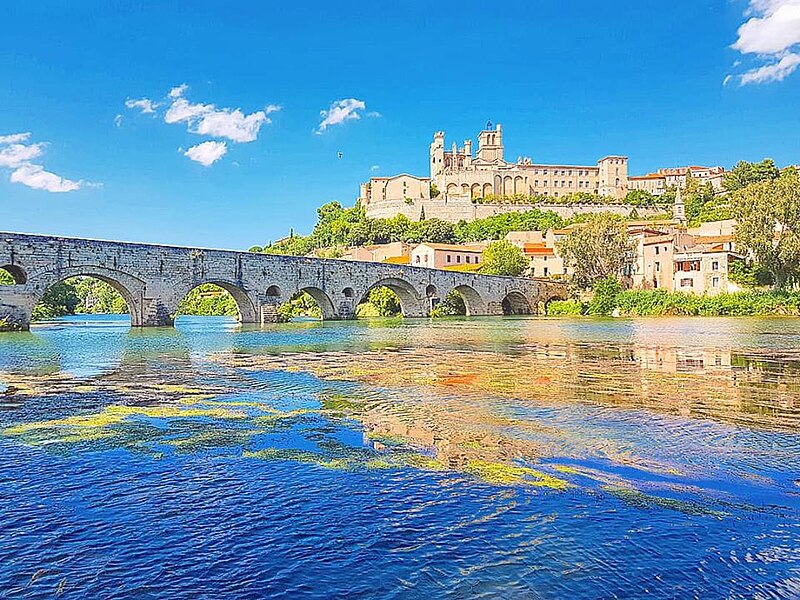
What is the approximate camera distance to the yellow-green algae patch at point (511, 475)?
633 cm

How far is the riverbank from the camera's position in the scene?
5541cm

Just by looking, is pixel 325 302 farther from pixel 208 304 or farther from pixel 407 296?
pixel 208 304

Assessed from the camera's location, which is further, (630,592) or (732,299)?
(732,299)

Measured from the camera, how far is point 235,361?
62.5 ft

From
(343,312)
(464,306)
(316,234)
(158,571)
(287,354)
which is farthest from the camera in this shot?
(316,234)

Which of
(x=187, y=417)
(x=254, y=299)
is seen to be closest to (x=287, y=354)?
(x=187, y=417)

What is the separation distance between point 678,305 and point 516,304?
18.7 metres

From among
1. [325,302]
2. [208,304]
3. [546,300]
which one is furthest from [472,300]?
[208,304]

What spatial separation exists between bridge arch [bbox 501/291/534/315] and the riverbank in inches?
104

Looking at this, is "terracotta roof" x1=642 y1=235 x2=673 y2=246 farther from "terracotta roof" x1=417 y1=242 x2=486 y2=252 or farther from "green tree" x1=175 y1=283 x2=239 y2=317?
"green tree" x1=175 y1=283 x2=239 y2=317

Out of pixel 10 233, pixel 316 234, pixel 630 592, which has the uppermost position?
pixel 316 234

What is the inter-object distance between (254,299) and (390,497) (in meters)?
39.4

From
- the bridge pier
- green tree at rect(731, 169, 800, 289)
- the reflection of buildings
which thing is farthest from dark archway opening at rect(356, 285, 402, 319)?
the reflection of buildings

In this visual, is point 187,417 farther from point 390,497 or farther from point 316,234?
point 316,234
